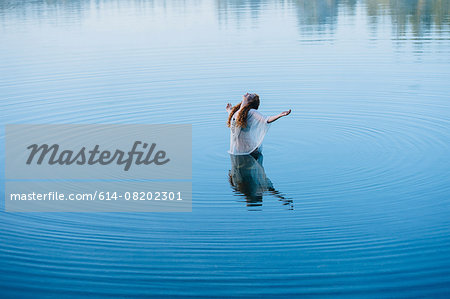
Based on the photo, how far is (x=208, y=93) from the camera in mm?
18656

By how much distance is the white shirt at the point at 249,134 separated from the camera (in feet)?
39.5

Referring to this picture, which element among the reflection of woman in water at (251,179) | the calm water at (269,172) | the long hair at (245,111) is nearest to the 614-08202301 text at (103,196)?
the calm water at (269,172)

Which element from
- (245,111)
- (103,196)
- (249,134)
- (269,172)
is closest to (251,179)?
(269,172)

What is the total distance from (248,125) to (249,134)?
0.21 meters

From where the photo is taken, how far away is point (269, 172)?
11430mm

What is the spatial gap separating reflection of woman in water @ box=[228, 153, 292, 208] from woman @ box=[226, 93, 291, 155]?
209 millimetres

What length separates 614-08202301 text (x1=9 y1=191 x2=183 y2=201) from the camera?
10.4 meters

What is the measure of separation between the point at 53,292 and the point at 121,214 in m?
2.57

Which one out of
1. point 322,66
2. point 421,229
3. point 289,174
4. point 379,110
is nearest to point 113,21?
point 322,66

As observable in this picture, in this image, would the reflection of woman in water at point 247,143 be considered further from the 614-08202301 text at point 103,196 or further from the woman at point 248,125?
the 614-08202301 text at point 103,196

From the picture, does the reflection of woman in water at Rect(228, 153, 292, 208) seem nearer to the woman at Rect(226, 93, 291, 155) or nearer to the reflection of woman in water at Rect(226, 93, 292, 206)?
the reflection of woman in water at Rect(226, 93, 292, 206)

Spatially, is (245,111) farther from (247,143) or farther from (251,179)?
(251,179)

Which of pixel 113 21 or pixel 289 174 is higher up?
pixel 113 21

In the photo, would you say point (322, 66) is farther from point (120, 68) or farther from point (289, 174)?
point (289, 174)
